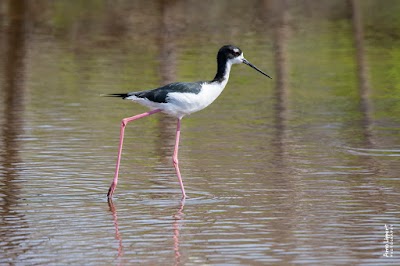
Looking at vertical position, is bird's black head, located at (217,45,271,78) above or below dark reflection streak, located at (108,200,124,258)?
above

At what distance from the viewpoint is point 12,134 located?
1438 centimetres

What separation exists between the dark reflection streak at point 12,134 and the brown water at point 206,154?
0.09 feet

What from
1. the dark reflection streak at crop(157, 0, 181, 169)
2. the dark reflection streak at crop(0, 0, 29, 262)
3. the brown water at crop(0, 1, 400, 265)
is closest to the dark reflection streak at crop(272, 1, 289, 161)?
the brown water at crop(0, 1, 400, 265)

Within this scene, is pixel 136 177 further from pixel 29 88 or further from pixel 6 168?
pixel 29 88

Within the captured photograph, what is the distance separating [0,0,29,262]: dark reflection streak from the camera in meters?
9.41

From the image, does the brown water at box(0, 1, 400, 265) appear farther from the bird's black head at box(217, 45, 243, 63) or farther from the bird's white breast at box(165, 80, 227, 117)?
the bird's black head at box(217, 45, 243, 63)

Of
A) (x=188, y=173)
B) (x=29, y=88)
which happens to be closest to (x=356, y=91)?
(x=29, y=88)

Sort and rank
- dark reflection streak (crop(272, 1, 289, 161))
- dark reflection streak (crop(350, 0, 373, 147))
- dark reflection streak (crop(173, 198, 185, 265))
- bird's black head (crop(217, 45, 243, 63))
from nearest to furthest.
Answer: dark reflection streak (crop(173, 198, 185, 265)), bird's black head (crop(217, 45, 243, 63)), dark reflection streak (crop(272, 1, 289, 161)), dark reflection streak (crop(350, 0, 373, 147))

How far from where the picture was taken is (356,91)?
61.1 feet

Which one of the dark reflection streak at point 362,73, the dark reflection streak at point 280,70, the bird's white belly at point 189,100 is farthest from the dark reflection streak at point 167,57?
the dark reflection streak at point 362,73

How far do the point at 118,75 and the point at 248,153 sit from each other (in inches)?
285

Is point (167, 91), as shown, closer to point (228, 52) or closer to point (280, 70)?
point (228, 52)

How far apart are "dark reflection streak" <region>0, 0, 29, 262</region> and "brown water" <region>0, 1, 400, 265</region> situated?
0.09ft

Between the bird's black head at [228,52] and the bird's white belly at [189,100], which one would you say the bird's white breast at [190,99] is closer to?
the bird's white belly at [189,100]
